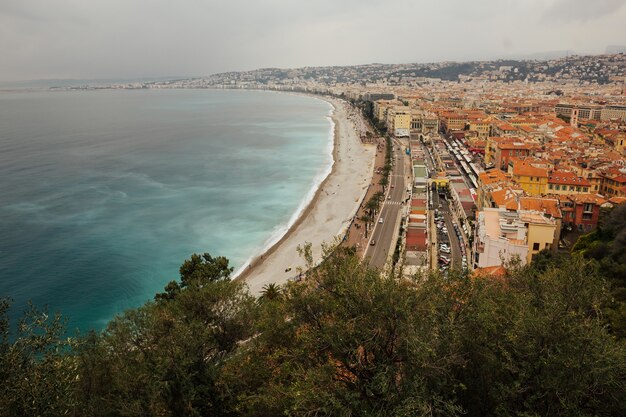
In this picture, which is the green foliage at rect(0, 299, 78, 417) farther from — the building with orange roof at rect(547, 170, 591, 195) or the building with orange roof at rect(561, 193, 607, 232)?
the building with orange roof at rect(547, 170, 591, 195)

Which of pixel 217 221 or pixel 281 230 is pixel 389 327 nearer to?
pixel 281 230

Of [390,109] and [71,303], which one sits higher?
[390,109]

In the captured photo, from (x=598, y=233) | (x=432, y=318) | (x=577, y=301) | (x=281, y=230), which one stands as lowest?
(x=281, y=230)


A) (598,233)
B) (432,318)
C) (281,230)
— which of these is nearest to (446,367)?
(432,318)

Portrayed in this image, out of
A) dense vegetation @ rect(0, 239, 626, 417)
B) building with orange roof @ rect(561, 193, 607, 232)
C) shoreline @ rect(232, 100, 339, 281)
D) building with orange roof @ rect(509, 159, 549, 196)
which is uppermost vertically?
dense vegetation @ rect(0, 239, 626, 417)

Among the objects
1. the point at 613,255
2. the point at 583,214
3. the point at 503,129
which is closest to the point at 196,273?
the point at 613,255

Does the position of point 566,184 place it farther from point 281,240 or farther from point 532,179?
point 281,240

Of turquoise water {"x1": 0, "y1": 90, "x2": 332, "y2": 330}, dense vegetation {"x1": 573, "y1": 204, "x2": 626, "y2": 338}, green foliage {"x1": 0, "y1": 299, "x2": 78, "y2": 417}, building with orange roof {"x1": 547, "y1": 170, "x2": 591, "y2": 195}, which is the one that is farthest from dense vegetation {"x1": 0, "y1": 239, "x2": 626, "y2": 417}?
building with orange roof {"x1": 547, "y1": 170, "x2": 591, "y2": 195}

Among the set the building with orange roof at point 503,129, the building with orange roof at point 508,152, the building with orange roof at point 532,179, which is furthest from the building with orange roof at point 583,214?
the building with orange roof at point 503,129
